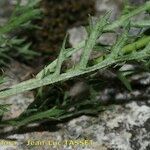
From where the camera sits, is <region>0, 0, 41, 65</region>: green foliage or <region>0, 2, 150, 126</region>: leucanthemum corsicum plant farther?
<region>0, 0, 41, 65</region>: green foliage

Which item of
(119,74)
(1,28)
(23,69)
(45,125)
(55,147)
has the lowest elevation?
(55,147)

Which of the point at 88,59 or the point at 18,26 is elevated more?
the point at 18,26

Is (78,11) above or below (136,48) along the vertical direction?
above

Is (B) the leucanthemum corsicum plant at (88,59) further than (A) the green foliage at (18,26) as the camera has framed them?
No

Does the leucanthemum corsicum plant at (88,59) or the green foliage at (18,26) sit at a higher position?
the green foliage at (18,26)

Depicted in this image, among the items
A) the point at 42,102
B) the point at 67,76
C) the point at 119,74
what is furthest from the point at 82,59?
the point at 42,102

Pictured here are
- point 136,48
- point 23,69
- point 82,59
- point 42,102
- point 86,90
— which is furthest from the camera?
point 23,69

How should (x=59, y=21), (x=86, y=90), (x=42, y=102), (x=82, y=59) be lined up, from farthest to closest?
(x=59, y=21), (x=86, y=90), (x=42, y=102), (x=82, y=59)

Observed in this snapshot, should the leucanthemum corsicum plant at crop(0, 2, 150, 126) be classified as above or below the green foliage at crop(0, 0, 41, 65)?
below

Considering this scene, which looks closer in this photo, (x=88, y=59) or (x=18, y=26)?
(x=88, y=59)

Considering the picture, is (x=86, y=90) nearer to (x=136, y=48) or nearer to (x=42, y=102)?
(x=42, y=102)

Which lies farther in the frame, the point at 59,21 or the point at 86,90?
the point at 59,21
